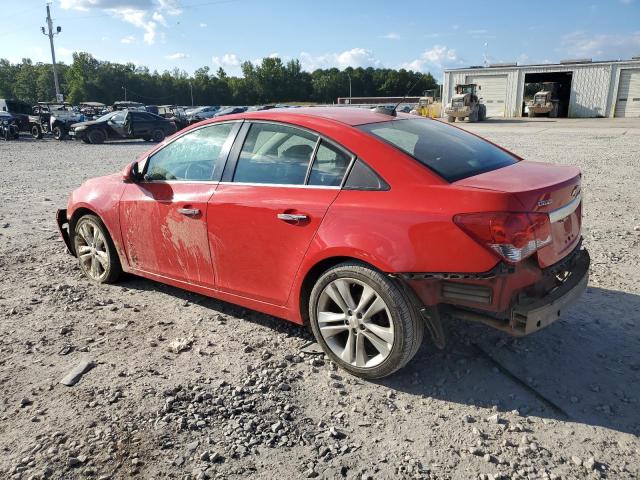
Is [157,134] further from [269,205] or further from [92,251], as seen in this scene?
[269,205]

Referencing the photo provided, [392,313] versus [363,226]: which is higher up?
[363,226]

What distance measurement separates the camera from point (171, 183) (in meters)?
4.18

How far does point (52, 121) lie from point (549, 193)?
2818 cm

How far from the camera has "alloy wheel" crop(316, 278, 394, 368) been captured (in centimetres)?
314

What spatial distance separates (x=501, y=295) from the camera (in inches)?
111

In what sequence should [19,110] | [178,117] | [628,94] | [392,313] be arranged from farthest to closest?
[628,94], [178,117], [19,110], [392,313]

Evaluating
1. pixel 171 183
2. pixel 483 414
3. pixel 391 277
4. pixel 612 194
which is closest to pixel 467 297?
pixel 391 277

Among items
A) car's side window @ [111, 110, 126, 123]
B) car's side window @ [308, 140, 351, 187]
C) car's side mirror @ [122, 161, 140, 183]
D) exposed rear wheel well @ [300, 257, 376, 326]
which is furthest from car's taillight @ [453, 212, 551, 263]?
car's side window @ [111, 110, 126, 123]

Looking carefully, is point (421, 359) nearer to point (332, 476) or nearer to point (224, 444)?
point (332, 476)

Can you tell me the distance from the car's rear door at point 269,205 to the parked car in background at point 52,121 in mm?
25909

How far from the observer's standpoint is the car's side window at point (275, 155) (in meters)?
3.51

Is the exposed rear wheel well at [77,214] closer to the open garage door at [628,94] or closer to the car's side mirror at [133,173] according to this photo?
the car's side mirror at [133,173]

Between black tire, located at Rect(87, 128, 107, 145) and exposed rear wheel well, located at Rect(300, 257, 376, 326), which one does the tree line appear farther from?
exposed rear wheel well, located at Rect(300, 257, 376, 326)

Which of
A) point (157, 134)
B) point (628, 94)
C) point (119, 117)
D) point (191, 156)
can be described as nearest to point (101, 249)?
point (191, 156)
